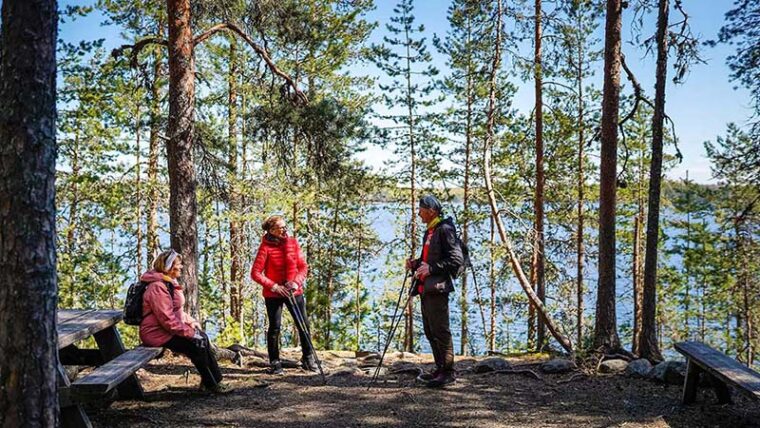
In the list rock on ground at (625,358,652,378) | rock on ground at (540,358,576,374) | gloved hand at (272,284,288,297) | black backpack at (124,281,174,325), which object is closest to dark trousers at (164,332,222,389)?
black backpack at (124,281,174,325)

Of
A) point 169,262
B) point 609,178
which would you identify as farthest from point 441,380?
point 609,178

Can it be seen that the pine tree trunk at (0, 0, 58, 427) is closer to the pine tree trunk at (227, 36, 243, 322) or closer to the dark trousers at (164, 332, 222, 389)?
the dark trousers at (164, 332, 222, 389)

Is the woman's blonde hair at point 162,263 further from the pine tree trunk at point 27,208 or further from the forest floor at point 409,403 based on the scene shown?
the pine tree trunk at point 27,208

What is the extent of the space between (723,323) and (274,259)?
90.2 ft

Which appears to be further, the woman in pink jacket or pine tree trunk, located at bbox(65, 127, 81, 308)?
pine tree trunk, located at bbox(65, 127, 81, 308)

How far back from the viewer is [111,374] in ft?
13.8

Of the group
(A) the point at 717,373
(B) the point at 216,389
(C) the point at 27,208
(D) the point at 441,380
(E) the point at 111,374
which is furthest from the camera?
(D) the point at 441,380

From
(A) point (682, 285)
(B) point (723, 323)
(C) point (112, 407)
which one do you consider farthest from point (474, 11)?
(B) point (723, 323)

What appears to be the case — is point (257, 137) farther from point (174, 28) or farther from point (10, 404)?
point (10, 404)

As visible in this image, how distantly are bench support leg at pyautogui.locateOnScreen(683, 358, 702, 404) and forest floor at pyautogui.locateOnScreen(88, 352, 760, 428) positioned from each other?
0.10m

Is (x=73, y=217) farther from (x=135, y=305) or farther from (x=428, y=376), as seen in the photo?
(x=428, y=376)

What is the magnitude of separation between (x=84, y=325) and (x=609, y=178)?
20.4ft

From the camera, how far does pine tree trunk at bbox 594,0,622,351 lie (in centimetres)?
721

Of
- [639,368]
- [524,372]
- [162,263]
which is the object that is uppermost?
[162,263]
